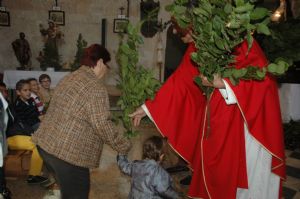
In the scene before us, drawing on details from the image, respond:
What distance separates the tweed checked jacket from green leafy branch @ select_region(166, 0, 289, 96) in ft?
2.84

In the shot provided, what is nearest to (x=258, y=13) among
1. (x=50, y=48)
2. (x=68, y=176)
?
(x=68, y=176)

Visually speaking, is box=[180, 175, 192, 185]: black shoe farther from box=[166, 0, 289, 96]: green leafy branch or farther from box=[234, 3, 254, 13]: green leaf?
box=[234, 3, 254, 13]: green leaf

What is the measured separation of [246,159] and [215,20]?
120 centimetres

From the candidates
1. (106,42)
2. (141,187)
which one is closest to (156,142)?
(141,187)

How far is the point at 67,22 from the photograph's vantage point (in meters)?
11.8

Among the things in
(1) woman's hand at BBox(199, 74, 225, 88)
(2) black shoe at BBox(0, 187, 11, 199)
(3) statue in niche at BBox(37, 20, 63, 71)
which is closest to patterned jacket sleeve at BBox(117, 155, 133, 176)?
(1) woman's hand at BBox(199, 74, 225, 88)

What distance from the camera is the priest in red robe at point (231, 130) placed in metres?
2.49

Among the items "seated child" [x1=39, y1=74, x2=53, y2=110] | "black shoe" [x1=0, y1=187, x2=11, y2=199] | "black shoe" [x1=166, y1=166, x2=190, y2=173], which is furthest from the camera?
"seated child" [x1=39, y1=74, x2=53, y2=110]

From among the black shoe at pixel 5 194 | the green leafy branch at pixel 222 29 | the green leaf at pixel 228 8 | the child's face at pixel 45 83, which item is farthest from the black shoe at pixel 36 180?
the green leaf at pixel 228 8

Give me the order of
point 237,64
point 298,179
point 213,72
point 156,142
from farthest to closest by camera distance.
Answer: point 298,179 → point 156,142 → point 237,64 → point 213,72

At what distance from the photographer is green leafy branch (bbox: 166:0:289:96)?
1.78 meters

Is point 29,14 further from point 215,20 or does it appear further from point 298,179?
point 215,20

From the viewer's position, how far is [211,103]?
2.70 metres

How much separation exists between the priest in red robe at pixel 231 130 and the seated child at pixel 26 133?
2112mm
